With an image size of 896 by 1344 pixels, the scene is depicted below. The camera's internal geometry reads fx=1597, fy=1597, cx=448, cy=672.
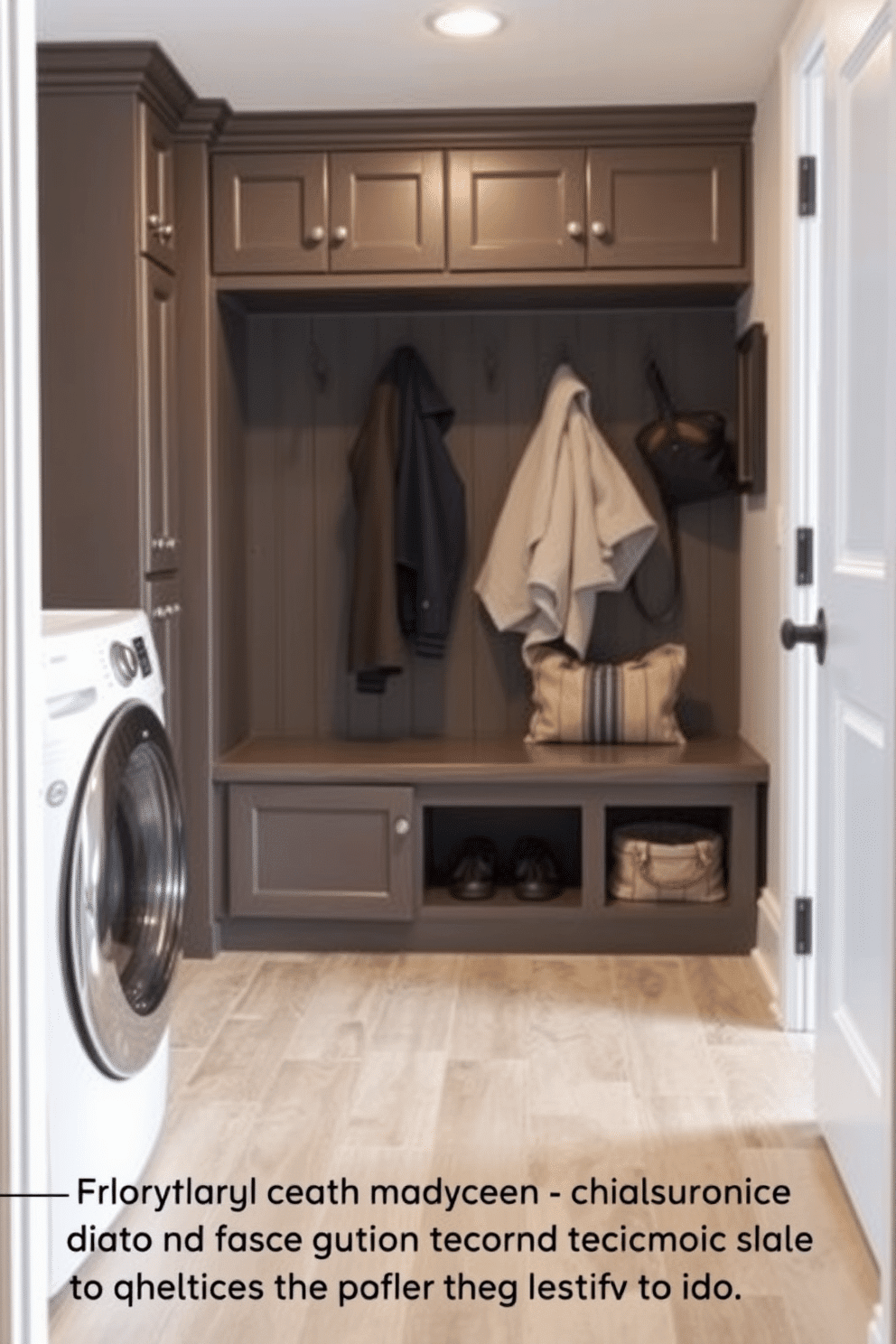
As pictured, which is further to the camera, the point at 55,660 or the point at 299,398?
the point at 299,398

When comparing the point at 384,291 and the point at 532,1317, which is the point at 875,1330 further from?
the point at 384,291

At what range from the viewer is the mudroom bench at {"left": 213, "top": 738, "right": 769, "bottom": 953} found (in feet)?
13.6

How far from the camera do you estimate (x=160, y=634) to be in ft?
13.1

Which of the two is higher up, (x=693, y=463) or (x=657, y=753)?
(x=693, y=463)

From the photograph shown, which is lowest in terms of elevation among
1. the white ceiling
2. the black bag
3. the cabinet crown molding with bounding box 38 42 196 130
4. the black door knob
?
the black door knob

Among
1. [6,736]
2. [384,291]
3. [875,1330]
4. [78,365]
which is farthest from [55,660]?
[384,291]

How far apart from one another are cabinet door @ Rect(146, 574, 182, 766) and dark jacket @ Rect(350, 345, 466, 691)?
58 cm

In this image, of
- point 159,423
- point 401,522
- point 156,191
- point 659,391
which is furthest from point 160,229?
point 659,391

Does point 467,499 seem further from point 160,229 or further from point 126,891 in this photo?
point 126,891

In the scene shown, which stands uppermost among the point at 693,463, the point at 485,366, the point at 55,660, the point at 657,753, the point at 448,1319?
the point at 485,366

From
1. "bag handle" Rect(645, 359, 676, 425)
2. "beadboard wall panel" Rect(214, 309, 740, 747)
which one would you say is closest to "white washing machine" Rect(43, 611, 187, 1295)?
"beadboard wall panel" Rect(214, 309, 740, 747)

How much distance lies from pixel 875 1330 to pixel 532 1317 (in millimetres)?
476

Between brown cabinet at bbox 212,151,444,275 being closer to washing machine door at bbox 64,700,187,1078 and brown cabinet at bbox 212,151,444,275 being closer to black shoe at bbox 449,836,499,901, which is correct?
black shoe at bbox 449,836,499,901

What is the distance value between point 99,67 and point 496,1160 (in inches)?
99.9
